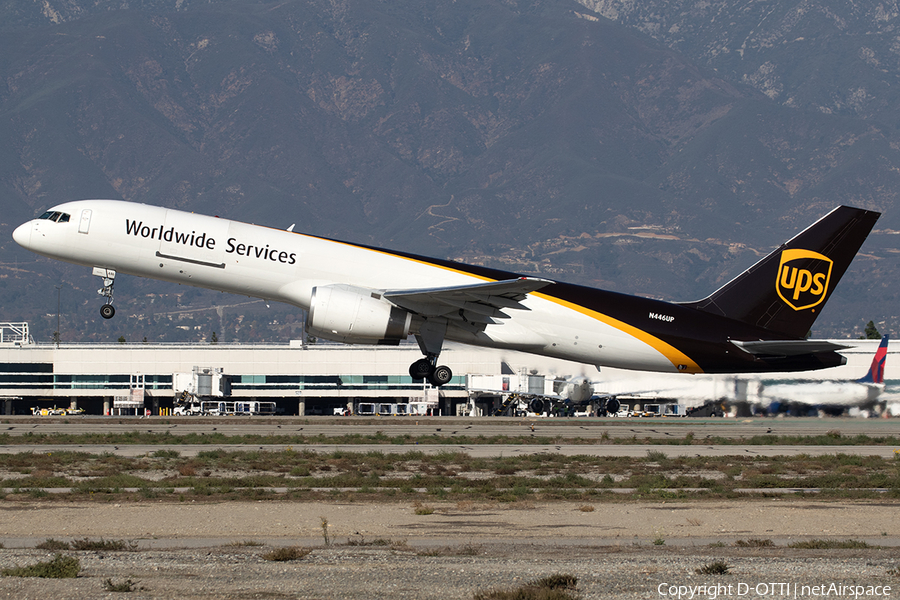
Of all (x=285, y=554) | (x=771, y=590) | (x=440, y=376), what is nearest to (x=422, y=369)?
(x=440, y=376)

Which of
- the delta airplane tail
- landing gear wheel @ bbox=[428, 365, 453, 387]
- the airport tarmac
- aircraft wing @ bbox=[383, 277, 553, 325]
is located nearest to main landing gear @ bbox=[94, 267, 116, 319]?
aircraft wing @ bbox=[383, 277, 553, 325]

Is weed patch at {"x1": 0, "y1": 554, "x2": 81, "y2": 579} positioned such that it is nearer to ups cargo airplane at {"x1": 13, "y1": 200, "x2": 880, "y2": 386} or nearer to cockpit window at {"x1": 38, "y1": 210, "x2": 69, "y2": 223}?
ups cargo airplane at {"x1": 13, "y1": 200, "x2": 880, "y2": 386}

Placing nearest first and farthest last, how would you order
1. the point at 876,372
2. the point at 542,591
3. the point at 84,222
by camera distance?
the point at 542,591
the point at 84,222
the point at 876,372

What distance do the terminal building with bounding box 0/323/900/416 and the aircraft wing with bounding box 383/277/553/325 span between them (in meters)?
74.7

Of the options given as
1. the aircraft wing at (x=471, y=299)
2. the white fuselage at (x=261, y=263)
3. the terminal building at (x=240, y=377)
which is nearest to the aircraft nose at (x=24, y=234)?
the white fuselage at (x=261, y=263)

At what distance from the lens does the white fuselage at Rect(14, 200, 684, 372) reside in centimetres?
3622

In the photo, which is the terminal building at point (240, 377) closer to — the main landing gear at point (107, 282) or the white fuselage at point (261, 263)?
the white fuselage at point (261, 263)

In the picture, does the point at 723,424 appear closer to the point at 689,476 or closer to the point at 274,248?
the point at 689,476

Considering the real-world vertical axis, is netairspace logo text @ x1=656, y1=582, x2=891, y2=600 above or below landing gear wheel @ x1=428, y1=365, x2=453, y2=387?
below

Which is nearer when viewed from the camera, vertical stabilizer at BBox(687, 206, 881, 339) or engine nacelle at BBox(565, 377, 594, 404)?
vertical stabilizer at BBox(687, 206, 881, 339)

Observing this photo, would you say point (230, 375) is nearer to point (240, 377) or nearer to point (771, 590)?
point (240, 377)

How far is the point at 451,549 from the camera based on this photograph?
68.0ft

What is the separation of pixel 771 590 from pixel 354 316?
21.7 meters

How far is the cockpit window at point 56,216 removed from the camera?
120ft
